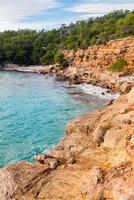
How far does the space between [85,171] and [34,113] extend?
3027 cm

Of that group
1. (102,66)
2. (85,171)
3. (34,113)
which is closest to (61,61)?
(102,66)

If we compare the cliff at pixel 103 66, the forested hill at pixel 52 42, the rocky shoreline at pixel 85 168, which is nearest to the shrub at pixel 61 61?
the forested hill at pixel 52 42

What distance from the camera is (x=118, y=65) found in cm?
6981

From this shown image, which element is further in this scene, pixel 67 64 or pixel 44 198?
pixel 67 64

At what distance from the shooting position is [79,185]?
16875mm

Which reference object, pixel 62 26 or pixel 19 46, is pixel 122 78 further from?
pixel 62 26

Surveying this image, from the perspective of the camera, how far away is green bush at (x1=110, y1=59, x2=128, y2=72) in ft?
229

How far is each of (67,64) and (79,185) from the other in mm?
79779

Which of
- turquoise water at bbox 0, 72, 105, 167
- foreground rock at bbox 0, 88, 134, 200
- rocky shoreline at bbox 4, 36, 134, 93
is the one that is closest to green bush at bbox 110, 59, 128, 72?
rocky shoreline at bbox 4, 36, 134, 93

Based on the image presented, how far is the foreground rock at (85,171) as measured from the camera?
15.8 metres

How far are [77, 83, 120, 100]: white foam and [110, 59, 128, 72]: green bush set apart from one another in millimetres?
5270

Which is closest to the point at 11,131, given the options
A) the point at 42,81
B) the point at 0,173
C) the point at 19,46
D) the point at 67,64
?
the point at 0,173

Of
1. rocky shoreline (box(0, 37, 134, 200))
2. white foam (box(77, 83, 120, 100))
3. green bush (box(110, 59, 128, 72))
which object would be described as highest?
rocky shoreline (box(0, 37, 134, 200))

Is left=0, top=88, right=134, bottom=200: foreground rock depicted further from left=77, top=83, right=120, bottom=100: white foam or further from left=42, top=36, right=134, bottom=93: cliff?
left=42, top=36, right=134, bottom=93: cliff
